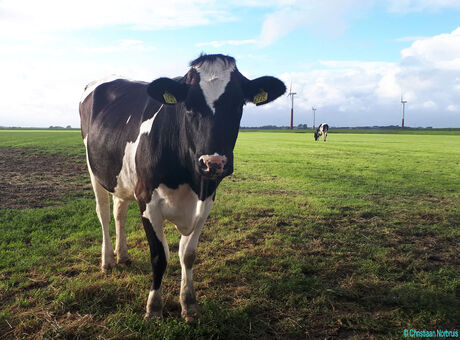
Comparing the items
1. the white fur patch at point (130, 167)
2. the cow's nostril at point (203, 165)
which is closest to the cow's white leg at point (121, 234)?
the white fur patch at point (130, 167)

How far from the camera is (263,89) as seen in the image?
3504 mm

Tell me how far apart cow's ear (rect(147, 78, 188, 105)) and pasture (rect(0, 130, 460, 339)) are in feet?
7.03

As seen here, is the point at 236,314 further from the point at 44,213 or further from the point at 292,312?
the point at 44,213

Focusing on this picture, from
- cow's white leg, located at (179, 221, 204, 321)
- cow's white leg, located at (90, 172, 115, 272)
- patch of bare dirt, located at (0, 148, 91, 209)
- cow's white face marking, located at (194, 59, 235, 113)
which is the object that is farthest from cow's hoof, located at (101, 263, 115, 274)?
patch of bare dirt, located at (0, 148, 91, 209)

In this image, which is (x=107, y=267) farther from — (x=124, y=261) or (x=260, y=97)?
(x=260, y=97)

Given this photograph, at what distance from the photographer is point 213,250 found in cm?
529

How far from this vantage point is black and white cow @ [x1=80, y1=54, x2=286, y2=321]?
3.02 m

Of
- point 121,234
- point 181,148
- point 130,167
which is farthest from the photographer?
point 121,234

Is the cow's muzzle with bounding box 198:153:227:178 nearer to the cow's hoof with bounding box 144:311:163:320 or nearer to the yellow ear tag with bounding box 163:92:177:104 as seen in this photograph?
the yellow ear tag with bounding box 163:92:177:104

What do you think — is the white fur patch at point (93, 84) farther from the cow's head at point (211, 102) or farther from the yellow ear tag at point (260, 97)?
the yellow ear tag at point (260, 97)

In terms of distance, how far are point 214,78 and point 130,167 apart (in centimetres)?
146

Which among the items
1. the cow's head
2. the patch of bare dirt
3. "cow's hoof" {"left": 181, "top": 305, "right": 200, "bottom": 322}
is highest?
the cow's head

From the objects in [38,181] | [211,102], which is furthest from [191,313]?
[38,181]

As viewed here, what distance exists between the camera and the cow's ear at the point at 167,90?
319 cm
